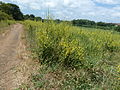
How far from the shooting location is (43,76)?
493 centimetres

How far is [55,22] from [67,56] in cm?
161

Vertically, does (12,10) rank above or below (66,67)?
above

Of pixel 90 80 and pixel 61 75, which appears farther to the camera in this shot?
A: pixel 61 75

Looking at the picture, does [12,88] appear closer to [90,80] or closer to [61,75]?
[61,75]

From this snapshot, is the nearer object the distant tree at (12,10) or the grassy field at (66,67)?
the grassy field at (66,67)

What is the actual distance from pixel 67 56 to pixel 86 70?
2.27 ft

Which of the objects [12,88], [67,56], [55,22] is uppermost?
[55,22]

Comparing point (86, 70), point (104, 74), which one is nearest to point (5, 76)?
point (86, 70)

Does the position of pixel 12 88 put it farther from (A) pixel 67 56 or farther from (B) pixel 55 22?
(B) pixel 55 22

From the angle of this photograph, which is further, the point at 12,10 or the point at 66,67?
the point at 12,10

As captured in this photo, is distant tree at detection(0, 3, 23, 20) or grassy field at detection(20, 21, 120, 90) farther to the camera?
distant tree at detection(0, 3, 23, 20)

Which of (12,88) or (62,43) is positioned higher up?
(62,43)

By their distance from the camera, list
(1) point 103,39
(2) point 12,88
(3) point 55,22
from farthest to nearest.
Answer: (1) point 103,39 < (3) point 55,22 < (2) point 12,88

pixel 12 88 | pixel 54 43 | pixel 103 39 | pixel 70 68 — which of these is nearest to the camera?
pixel 12 88
